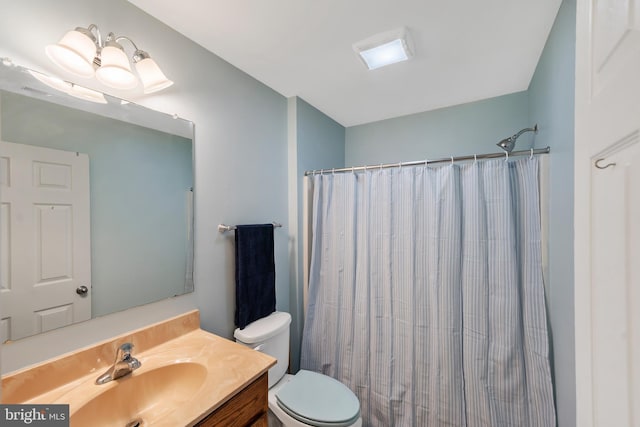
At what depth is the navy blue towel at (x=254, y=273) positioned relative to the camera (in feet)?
4.82

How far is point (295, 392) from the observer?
4.65ft

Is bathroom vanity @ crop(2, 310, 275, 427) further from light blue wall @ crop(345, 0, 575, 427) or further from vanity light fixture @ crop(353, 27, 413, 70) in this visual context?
vanity light fixture @ crop(353, 27, 413, 70)

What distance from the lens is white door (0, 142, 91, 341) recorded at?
30.2 inches

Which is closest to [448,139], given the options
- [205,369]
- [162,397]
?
[205,369]

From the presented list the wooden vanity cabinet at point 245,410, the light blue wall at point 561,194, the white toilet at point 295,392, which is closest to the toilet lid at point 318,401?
the white toilet at point 295,392

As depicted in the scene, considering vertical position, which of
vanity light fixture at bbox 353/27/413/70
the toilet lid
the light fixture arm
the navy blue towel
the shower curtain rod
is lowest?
the toilet lid

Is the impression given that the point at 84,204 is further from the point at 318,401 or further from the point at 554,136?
the point at 554,136

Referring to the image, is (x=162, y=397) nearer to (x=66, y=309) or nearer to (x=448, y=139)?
(x=66, y=309)

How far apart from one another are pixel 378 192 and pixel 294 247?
784 millimetres

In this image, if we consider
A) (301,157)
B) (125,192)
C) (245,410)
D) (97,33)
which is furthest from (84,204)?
(301,157)

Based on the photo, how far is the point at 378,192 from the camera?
175 cm

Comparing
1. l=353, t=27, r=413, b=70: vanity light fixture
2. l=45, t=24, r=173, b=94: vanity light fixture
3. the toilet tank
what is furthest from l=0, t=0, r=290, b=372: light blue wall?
l=353, t=27, r=413, b=70: vanity light fixture

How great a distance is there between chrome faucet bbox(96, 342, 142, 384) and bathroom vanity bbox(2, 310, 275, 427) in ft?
0.05

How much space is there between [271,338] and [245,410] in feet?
1.88
